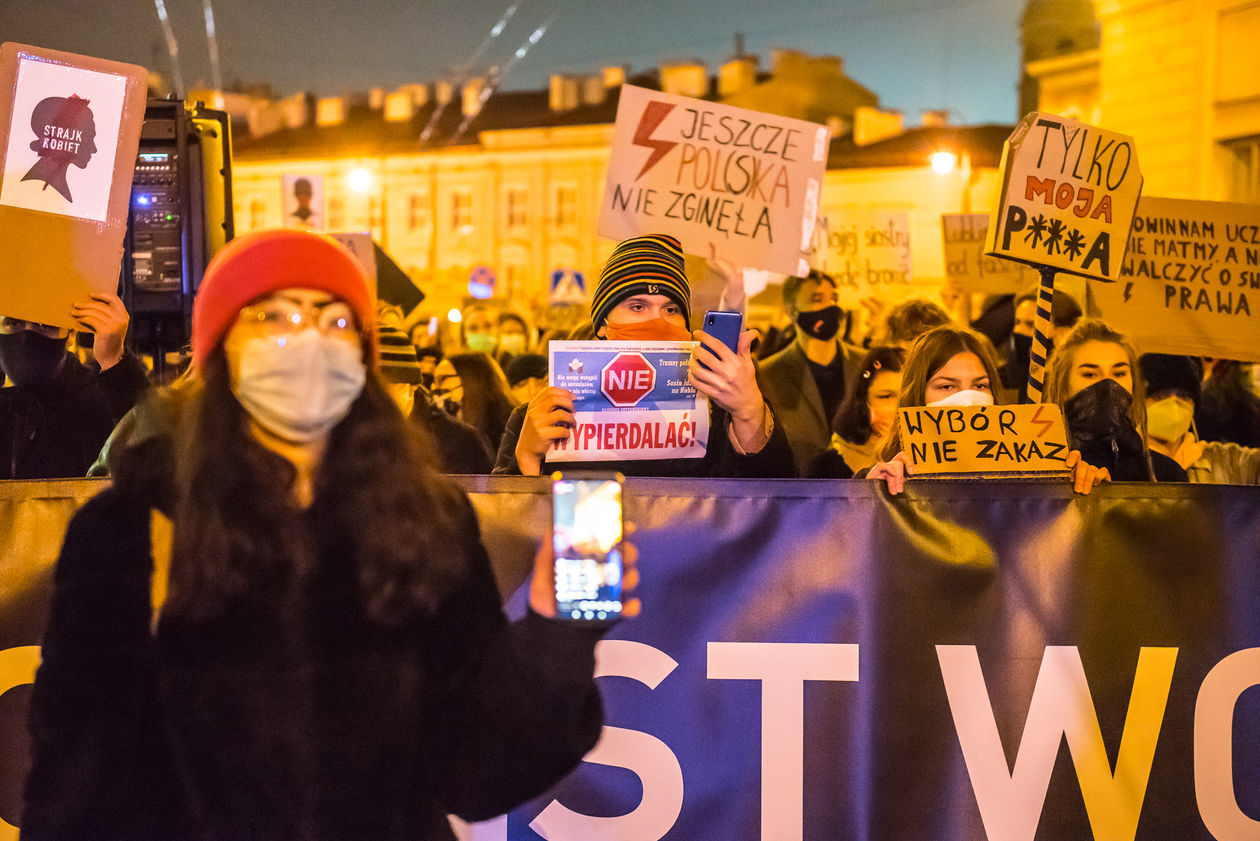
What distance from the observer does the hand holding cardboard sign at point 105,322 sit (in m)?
3.71

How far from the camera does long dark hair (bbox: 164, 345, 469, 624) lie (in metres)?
1.98

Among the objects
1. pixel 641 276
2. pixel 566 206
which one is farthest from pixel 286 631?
pixel 566 206

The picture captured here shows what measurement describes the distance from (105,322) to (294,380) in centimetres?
201

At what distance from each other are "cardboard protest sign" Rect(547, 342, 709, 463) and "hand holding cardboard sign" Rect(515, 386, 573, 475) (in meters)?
0.03

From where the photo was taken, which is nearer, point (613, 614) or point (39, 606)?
point (613, 614)

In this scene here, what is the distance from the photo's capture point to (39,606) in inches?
119

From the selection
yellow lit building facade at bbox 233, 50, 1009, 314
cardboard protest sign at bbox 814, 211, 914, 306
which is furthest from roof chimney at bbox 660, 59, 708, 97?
cardboard protest sign at bbox 814, 211, 914, 306

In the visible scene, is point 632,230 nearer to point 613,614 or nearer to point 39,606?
point 39,606

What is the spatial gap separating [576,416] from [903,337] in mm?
3021

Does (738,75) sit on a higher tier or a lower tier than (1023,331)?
higher

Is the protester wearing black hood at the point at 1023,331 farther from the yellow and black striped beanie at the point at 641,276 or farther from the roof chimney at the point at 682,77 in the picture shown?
the roof chimney at the point at 682,77

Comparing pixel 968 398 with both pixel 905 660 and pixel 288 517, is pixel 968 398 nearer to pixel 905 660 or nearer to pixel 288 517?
pixel 905 660

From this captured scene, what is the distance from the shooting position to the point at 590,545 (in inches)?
75.4

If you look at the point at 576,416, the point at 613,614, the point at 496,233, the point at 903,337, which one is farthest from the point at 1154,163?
the point at 496,233
